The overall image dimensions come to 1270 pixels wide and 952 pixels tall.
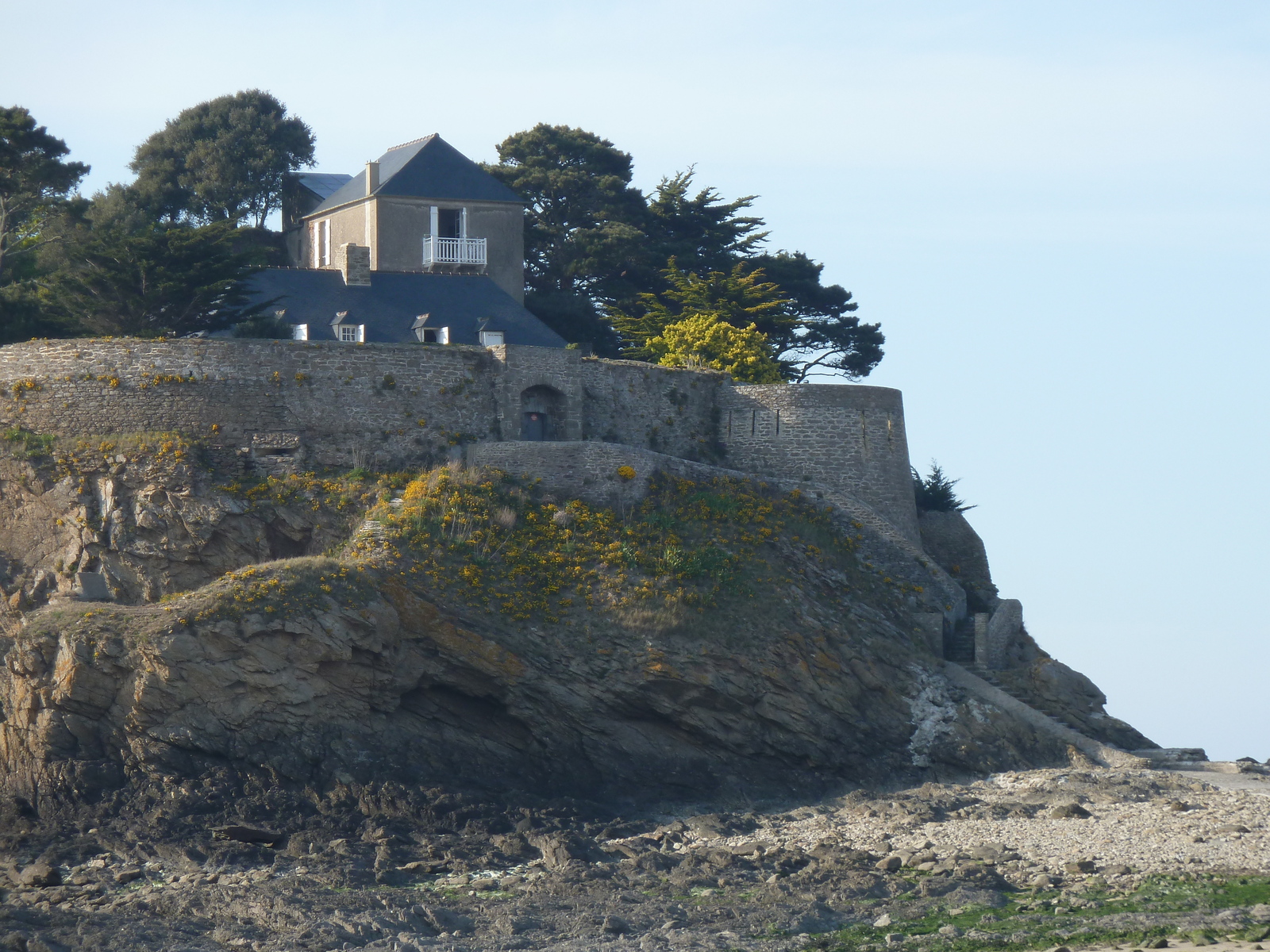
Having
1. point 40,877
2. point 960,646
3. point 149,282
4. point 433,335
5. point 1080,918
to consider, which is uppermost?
point 149,282

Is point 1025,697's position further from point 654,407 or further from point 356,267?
point 356,267

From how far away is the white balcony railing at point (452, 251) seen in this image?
44219 mm

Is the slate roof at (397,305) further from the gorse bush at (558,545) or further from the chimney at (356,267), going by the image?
the gorse bush at (558,545)

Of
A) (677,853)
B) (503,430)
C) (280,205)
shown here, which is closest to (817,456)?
(503,430)

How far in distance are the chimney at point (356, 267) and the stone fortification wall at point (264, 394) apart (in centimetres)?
507

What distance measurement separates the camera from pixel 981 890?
89.0ft

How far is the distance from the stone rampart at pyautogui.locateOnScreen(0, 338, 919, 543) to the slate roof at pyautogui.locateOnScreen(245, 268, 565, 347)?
3.05 metres

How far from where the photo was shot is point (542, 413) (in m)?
37.6

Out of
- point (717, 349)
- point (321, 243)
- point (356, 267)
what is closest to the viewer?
point (356, 267)

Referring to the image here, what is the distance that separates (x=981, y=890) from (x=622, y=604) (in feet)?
29.3

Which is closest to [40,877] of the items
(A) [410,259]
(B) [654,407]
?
(B) [654,407]

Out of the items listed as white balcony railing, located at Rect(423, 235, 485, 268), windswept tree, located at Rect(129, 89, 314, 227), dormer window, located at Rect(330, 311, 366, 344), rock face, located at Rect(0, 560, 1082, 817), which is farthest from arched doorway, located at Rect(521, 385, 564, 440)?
windswept tree, located at Rect(129, 89, 314, 227)

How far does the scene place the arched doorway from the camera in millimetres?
37469

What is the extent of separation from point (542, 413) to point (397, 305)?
16.3ft
